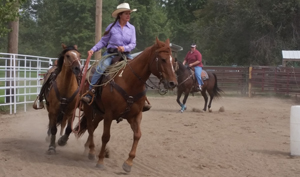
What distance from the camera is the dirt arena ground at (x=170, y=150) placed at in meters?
6.85

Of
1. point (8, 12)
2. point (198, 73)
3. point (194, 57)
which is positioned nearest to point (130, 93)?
point (8, 12)

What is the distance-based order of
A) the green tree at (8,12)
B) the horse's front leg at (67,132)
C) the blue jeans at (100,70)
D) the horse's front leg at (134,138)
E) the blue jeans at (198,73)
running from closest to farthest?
the horse's front leg at (134,138) → the blue jeans at (100,70) → the horse's front leg at (67,132) → the green tree at (8,12) → the blue jeans at (198,73)

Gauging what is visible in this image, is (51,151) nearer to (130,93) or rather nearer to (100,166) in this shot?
(100,166)

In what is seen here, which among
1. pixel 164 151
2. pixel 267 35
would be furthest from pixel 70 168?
pixel 267 35

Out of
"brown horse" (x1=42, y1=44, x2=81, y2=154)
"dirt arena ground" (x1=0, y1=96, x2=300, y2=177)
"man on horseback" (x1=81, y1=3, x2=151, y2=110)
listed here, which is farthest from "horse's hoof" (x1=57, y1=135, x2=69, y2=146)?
"man on horseback" (x1=81, y1=3, x2=151, y2=110)

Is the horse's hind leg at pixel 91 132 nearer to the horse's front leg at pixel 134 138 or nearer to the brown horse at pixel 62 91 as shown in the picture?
the brown horse at pixel 62 91

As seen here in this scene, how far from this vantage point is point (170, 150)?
8734 mm

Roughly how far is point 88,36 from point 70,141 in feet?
123

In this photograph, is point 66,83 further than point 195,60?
No

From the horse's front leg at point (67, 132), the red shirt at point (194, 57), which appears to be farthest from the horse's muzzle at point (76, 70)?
the red shirt at point (194, 57)

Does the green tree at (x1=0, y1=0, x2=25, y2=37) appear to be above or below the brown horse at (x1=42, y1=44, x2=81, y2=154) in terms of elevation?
above

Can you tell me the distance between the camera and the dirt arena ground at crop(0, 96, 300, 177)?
6.85 m

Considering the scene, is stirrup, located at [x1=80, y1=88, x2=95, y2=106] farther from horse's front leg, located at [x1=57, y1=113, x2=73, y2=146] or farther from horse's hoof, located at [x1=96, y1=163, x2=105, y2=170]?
horse's front leg, located at [x1=57, y1=113, x2=73, y2=146]

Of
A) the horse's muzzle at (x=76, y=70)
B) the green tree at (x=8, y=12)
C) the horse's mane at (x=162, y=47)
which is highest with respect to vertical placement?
the green tree at (x=8, y=12)
